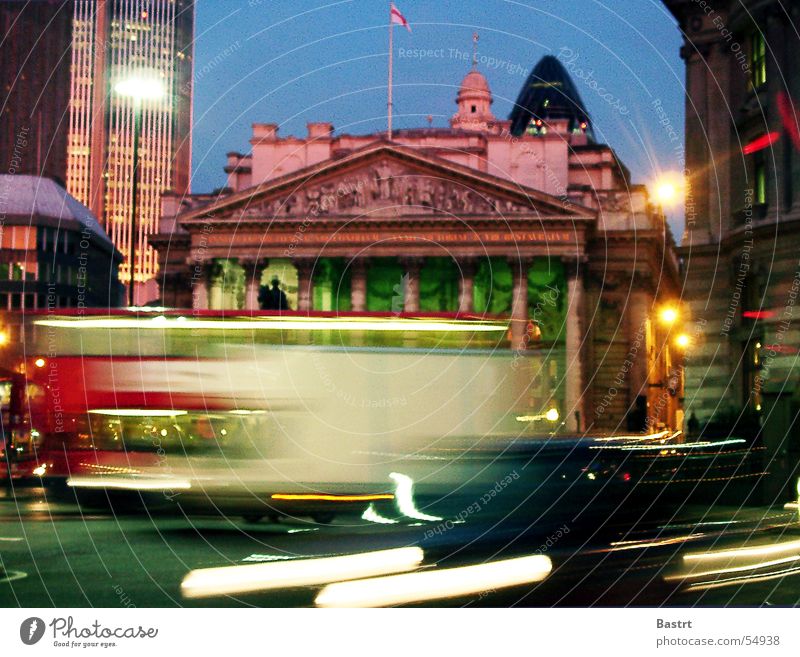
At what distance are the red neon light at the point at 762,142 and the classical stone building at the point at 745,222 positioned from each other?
0.14 feet

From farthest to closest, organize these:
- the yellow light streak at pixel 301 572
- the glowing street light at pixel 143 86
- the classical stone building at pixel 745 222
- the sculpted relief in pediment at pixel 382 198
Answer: the sculpted relief in pediment at pixel 382 198 < the classical stone building at pixel 745 222 < the glowing street light at pixel 143 86 < the yellow light streak at pixel 301 572

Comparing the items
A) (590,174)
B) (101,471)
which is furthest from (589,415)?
(101,471)

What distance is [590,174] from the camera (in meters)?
82.7

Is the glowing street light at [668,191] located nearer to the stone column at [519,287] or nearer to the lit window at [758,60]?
the lit window at [758,60]

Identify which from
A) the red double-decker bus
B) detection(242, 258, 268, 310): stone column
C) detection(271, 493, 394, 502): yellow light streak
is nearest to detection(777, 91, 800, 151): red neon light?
the red double-decker bus

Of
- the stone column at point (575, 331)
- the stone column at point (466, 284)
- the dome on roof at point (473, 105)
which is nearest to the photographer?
the stone column at point (575, 331)

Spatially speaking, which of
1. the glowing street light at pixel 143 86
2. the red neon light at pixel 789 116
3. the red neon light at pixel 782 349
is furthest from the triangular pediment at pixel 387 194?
the glowing street light at pixel 143 86

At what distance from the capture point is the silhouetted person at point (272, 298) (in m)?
78.1

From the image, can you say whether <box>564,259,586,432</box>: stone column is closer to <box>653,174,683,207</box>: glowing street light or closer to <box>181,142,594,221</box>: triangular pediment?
<box>181,142,594,221</box>: triangular pediment

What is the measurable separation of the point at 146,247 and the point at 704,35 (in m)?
57.4

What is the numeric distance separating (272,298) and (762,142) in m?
48.2

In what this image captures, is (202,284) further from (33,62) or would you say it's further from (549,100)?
(549,100)

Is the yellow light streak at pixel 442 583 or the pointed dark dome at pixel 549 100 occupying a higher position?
the pointed dark dome at pixel 549 100

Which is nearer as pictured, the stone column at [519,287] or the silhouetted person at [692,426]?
the silhouetted person at [692,426]
